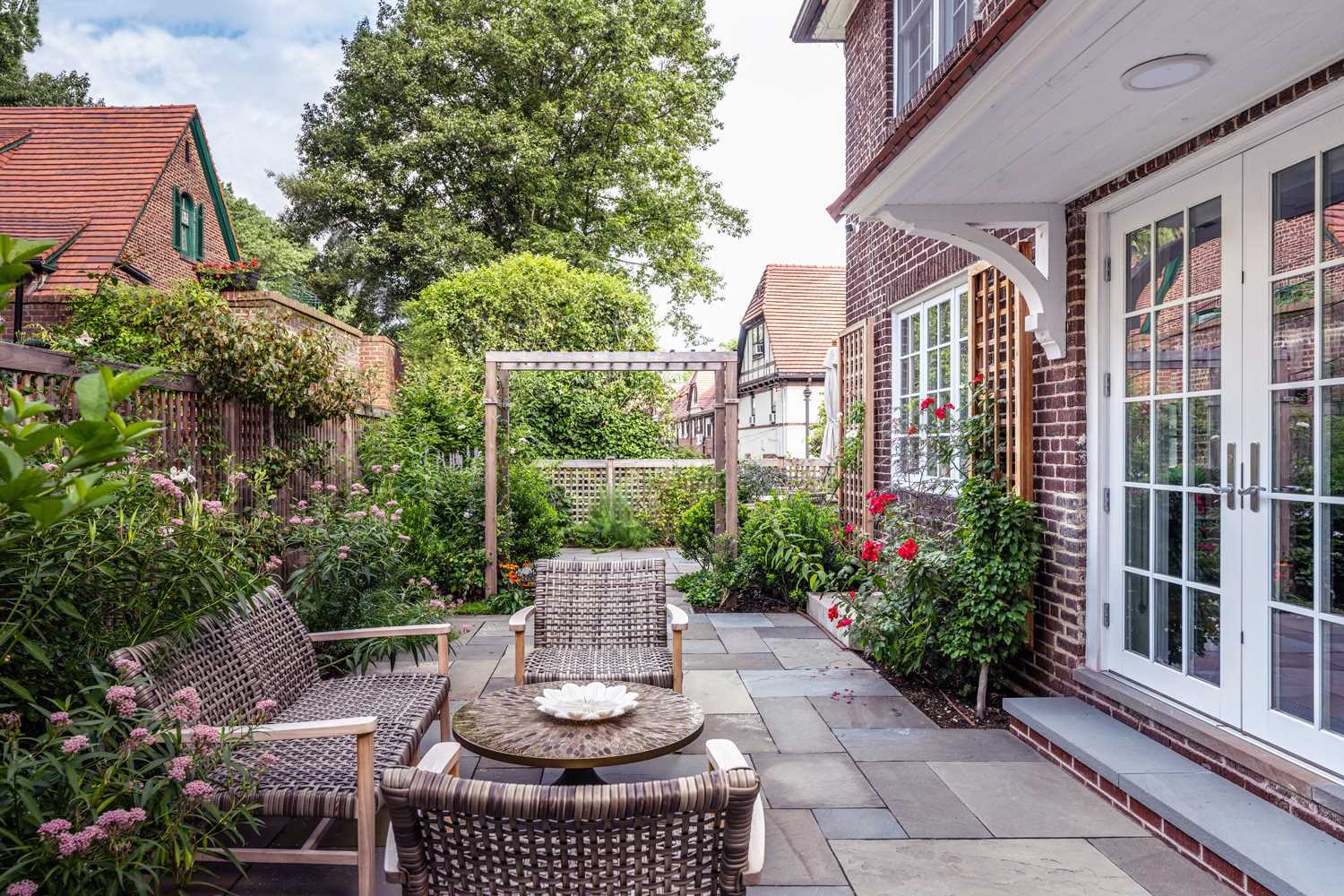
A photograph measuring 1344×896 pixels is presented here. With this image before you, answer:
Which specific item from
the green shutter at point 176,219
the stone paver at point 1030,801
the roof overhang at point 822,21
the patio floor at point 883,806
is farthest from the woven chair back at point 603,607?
the green shutter at point 176,219

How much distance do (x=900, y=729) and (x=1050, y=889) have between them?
1636 millimetres

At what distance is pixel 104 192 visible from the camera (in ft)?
44.6

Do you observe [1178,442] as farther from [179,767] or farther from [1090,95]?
[179,767]

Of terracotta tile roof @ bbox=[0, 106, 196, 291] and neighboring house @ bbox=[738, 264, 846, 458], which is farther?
neighboring house @ bbox=[738, 264, 846, 458]

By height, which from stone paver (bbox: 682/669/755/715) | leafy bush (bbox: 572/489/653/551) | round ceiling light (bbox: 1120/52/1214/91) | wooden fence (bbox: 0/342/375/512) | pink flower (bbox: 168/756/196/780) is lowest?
stone paver (bbox: 682/669/755/715)

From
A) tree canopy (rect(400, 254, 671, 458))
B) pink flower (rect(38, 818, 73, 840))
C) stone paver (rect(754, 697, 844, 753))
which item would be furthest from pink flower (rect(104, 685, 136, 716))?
Answer: tree canopy (rect(400, 254, 671, 458))

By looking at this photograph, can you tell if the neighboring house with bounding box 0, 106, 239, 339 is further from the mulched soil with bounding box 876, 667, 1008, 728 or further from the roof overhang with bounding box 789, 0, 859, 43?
the mulched soil with bounding box 876, 667, 1008, 728

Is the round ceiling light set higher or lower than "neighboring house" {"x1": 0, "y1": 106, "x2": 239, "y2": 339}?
lower

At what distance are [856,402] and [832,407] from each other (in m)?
0.52

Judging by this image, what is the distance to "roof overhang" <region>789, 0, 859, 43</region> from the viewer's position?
7829 mm

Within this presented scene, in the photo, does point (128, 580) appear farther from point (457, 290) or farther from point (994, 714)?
point (457, 290)

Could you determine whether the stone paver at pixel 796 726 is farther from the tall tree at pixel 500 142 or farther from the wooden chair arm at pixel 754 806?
the tall tree at pixel 500 142

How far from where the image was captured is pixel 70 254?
494 inches

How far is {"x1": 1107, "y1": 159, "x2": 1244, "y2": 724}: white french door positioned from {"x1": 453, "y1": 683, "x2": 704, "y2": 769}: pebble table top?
6.60 feet
